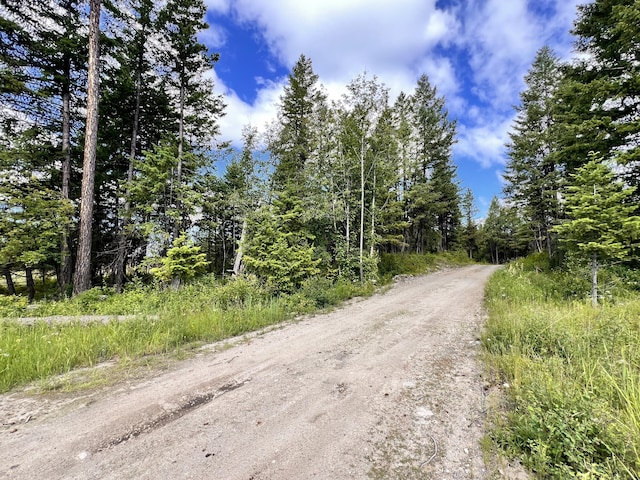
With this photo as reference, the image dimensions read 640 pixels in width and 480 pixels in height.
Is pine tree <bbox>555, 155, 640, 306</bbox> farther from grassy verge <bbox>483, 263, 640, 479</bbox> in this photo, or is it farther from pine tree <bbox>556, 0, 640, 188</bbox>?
pine tree <bbox>556, 0, 640, 188</bbox>

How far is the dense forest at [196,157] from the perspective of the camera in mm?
8633

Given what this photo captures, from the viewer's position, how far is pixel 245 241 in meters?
10.1

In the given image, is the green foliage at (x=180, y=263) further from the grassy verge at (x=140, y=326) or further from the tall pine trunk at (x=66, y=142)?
the tall pine trunk at (x=66, y=142)

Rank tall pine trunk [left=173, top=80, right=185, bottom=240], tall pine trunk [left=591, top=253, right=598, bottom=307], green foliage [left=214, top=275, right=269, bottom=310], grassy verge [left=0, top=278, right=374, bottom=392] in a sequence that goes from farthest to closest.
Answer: tall pine trunk [left=173, top=80, right=185, bottom=240]
green foliage [left=214, top=275, right=269, bottom=310]
tall pine trunk [left=591, top=253, right=598, bottom=307]
grassy verge [left=0, top=278, right=374, bottom=392]

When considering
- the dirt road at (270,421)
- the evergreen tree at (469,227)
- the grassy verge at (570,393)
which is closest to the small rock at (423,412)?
the dirt road at (270,421)

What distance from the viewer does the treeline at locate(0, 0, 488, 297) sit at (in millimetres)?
9273

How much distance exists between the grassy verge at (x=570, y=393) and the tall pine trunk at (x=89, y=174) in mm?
11563

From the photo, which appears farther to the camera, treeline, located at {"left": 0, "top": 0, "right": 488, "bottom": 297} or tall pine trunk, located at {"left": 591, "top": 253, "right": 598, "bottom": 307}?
treeline, located at {"left": 0, "top": 0, "right": 488, "bottom": 297}

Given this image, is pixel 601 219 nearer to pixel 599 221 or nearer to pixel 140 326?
pixel 599 221

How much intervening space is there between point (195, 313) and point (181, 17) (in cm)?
1285

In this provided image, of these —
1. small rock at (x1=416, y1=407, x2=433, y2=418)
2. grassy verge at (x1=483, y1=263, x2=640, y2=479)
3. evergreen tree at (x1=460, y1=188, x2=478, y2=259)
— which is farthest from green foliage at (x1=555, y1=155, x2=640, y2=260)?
evergreen tree at (x1=460, y1=188, x2=478, y2=259)

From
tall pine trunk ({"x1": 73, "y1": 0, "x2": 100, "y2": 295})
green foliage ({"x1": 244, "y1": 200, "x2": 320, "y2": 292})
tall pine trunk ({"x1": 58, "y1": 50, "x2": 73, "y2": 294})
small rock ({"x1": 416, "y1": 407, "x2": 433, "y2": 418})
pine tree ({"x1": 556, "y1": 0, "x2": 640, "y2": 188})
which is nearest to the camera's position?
small rock ({"x1": 416, "y1": 407, "x2": 433, "y2": 418})

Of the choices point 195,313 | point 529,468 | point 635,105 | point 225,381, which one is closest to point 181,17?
point 195,313

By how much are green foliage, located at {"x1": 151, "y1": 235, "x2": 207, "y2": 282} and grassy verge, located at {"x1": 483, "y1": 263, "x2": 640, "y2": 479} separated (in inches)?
347
